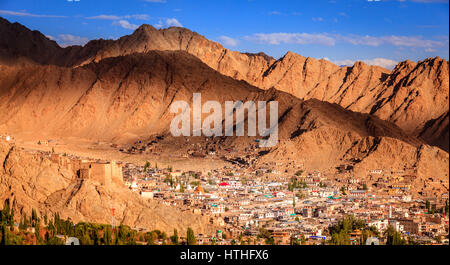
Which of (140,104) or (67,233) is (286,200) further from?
(140,104)

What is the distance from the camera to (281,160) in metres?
102

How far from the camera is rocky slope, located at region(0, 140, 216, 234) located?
4756 cm

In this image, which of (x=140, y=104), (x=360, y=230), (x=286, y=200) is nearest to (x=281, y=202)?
(x=286, y=200)

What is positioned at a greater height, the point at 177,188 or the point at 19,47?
the point at 19,47

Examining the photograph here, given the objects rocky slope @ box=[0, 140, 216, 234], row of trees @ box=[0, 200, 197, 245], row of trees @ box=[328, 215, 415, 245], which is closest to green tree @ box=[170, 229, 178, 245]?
row of trees @ box=[0, 200, 197, 245]

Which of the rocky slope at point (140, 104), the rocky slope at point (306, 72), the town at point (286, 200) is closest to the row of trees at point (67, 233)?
the town at point (286, 200)

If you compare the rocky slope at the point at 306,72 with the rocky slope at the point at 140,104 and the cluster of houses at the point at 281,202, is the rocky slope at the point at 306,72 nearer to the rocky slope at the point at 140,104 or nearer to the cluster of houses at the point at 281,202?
the rocky slope at the point at 140,104

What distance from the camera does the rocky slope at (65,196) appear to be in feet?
156

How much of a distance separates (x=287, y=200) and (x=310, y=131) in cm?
3664

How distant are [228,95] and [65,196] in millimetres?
96200

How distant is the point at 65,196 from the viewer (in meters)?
48.2

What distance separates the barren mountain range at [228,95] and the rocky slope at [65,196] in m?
46.7
